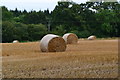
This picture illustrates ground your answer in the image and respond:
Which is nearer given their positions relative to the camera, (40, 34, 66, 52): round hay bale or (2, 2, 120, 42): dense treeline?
(40, 34, 66, 52): round hay bale

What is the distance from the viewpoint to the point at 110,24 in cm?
3750

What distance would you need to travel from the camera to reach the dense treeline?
34938 mm

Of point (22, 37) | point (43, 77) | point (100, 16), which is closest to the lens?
point (43, 77)

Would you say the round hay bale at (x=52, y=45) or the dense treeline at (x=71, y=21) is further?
the dense treeline at (x=71, y=21)

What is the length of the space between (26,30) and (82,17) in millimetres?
8750

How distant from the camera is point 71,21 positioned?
130 ft

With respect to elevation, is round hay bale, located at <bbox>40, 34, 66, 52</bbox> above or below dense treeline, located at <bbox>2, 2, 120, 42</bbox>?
below

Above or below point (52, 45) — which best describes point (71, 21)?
above

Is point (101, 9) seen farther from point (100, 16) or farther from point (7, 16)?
point (7, 16)

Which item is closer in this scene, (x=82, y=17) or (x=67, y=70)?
(x=67, y=70)

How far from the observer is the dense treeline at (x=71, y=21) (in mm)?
34938

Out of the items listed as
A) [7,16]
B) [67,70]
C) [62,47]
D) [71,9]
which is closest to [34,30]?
[7,16]

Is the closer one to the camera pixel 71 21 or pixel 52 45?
pixel 52 45

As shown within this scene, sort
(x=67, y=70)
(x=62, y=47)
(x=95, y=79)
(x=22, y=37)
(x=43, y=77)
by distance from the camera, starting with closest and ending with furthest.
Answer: (x=95, y=79) < (x=43, y=77) < (x=67, y=70) < (x=62, y=47) < (x=22, y=37)
